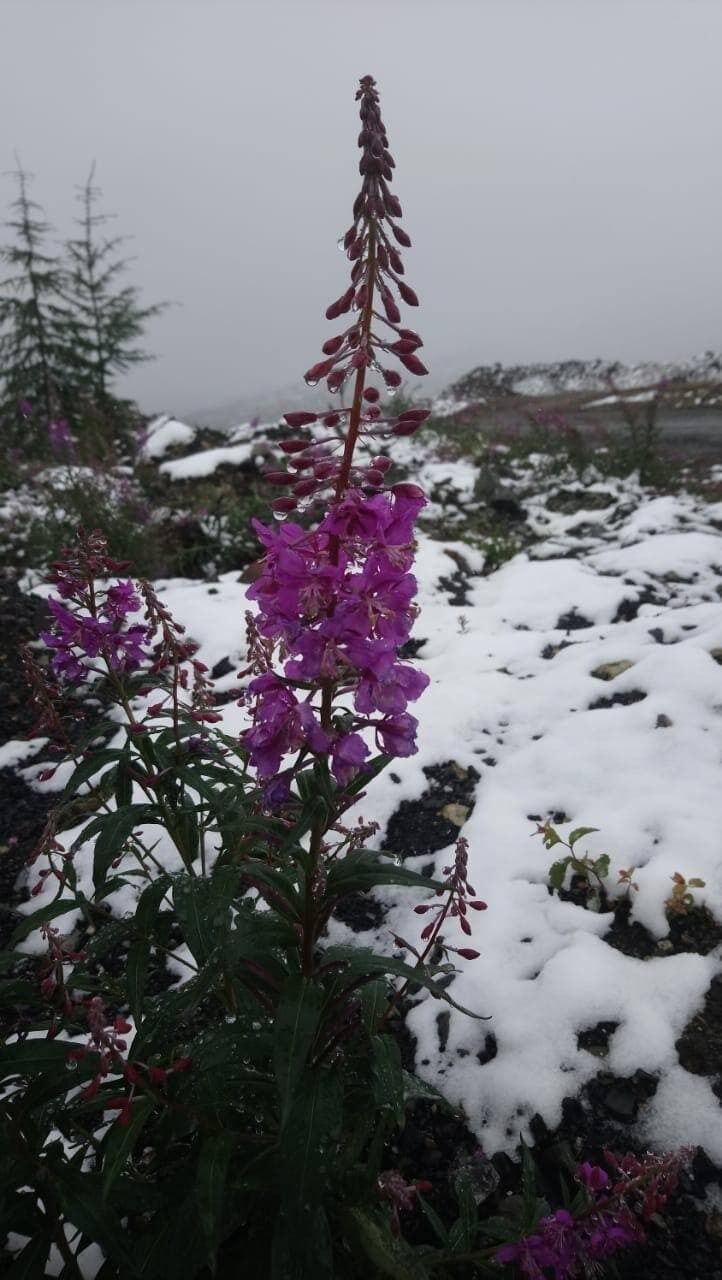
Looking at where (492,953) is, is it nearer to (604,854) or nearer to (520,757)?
(604,854)

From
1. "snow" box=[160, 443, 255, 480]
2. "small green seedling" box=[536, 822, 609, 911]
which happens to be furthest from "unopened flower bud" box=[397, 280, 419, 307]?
"snow" box=[160, 443, 255, 480]

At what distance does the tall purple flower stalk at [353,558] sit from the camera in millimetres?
1284

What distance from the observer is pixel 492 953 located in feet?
8.20

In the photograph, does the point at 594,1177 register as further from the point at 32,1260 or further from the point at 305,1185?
the point at 32,1260

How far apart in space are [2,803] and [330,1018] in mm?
2745

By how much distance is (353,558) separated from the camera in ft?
4.42

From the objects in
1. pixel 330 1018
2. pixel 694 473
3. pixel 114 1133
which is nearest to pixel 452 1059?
pixel 330 1018

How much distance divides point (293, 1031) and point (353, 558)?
1024mm

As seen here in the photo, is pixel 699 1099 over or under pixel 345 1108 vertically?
under

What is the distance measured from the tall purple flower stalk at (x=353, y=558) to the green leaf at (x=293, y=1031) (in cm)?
46

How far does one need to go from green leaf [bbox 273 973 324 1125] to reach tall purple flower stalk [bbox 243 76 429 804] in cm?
46

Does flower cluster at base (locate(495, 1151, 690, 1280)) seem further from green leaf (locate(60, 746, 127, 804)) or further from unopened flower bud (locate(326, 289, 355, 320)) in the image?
unopened flower bud (locate(326, 289, 355, 320))

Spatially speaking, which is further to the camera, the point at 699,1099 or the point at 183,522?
the point at 183,522

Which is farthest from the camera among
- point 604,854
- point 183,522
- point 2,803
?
point 183,522
